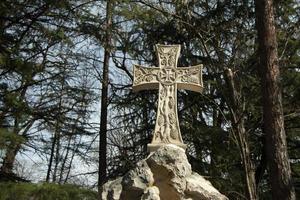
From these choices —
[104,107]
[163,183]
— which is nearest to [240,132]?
[163,183]

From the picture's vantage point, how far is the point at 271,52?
9.02 meters

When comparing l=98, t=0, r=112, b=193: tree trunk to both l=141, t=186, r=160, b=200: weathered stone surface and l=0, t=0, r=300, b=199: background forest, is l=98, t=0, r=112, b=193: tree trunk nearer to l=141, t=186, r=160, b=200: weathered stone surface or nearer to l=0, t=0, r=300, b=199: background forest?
l=0, t=0, r=300, b=199: background forest

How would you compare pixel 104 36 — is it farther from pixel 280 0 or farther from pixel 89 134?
pixel 280 0

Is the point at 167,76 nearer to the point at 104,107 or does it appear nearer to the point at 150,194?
the point at 150,194

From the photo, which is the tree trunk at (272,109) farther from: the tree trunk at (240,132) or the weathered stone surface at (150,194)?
the weathered stone surface at (150,194)

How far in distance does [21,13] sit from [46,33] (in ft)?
2.43

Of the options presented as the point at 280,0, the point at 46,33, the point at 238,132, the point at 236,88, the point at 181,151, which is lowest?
the point at 181,151

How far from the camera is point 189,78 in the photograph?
321 inches

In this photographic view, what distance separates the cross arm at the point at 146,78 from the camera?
26.6 feet

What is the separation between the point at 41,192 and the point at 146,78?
3.27m

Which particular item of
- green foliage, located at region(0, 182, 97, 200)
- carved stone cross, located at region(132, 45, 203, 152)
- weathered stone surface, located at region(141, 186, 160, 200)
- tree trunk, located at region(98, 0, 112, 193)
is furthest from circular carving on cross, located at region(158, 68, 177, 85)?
tree trunk, located at region(98, 0, 112, 193)

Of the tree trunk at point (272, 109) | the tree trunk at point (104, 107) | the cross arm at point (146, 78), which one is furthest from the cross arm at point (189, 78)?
the tree trunk at point (104, 107)

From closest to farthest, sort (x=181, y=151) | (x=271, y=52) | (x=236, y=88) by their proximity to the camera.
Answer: (x=181, y=151)
(x=271, y=52)
(x=236, y=88)

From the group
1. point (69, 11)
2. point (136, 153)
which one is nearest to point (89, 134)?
point (136, 153)
